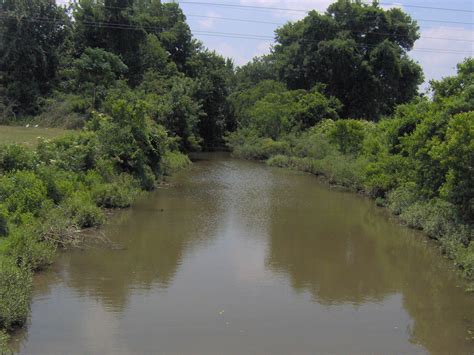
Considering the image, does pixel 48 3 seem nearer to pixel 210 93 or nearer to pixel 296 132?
pixel 210 93

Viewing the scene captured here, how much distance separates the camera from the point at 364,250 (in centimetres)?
1764

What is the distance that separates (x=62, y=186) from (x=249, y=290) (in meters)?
8.50

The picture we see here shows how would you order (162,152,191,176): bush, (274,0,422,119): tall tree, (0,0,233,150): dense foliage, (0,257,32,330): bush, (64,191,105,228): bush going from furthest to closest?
(274,0,422,119): tall tree
(0,0,233,150): dense foliage
(162,152,191,176): bush
(64,191,105,228): bush
(0,257,32,330): bush

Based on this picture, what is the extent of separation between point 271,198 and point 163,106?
16193mm

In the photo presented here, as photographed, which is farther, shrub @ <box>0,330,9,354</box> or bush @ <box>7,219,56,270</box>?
bush @ <box>7,219,56,270</box>

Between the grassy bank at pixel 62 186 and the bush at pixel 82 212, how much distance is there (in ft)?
0.11

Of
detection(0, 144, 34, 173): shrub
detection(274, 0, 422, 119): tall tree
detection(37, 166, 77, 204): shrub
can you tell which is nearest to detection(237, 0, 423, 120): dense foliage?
detection(274, 0, 422, 119): tall tree

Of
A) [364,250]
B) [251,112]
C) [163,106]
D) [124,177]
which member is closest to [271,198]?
[124,177]

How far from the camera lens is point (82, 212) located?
1755 cm

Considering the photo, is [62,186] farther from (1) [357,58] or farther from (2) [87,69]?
(1) [357,58]

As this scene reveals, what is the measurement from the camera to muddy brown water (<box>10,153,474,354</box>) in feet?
34.1

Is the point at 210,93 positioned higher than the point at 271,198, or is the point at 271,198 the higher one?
the point at 210,93

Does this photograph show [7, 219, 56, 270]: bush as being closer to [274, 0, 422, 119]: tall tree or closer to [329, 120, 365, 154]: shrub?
[329, 120, 365, 154]: shrub

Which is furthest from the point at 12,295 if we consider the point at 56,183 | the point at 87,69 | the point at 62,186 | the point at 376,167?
the point at 87,69
